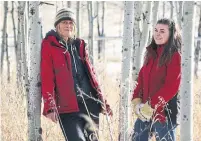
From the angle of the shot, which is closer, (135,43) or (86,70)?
(86,70)

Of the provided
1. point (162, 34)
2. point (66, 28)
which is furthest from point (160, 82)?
point (66, 28)

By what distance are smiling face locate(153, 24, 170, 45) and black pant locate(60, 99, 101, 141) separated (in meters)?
0.78

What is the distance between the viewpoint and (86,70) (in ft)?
11.0

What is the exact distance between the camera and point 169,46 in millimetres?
3240

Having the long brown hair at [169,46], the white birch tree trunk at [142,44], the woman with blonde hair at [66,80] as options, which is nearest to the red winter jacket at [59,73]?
the woman with blonde hair at [66,80]

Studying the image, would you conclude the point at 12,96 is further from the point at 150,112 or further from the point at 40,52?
the point at 150,112

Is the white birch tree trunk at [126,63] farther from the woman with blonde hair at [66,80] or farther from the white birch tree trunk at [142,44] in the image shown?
the white birch tree trunk at [142,44]

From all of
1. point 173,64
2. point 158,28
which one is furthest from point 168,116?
point 158,28

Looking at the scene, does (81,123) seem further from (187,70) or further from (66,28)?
(187,70)

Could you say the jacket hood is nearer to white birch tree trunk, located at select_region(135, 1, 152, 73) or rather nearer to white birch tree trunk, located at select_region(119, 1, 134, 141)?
white birch tree trunk, located at select_region(119, 1, 134, 141)

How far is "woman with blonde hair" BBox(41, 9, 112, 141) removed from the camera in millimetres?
3186

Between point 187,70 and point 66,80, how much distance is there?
1053 mm

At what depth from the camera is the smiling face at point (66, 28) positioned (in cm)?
325

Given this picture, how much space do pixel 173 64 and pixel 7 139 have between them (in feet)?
6.81
